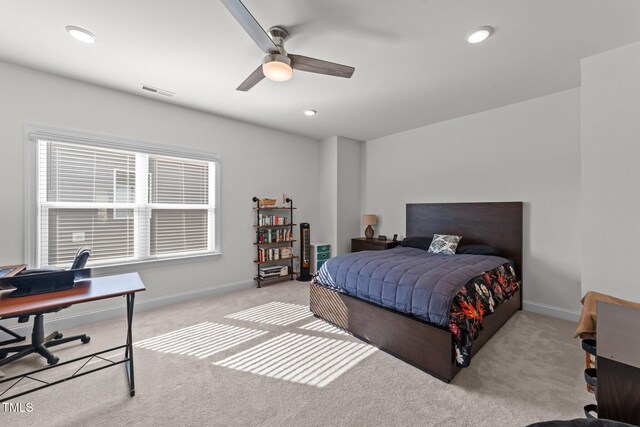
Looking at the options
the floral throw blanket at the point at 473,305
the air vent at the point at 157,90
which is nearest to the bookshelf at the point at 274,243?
the air vent at the point at 157,90

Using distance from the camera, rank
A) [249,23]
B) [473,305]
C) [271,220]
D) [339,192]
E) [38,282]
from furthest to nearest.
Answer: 1. [339,192]
2. [271,220]
3. [473,305]
4. [38,282]
5. [249,23]

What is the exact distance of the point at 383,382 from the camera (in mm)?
1971

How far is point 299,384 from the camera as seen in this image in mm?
1946

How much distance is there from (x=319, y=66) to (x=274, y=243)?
317 cm

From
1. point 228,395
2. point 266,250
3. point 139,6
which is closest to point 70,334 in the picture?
point 228,395

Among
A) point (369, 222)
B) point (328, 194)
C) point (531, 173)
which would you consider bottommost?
point (369, 222)

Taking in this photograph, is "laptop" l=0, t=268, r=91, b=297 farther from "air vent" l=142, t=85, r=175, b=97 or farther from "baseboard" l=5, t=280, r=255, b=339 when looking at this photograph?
"air vent" l=142, t=85, r=175, b=97

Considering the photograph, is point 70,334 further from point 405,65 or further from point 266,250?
point 405,65

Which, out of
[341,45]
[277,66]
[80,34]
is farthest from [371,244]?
[80,34]

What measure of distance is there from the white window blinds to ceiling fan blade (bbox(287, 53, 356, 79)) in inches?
95.3

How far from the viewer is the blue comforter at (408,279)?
2.07m

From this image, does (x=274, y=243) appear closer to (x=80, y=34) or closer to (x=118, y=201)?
(x=118, y=201)

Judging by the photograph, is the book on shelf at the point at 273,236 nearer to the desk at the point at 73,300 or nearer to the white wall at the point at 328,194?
the white wall at the point at 328,194

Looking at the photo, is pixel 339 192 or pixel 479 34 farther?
pixel 339 192
